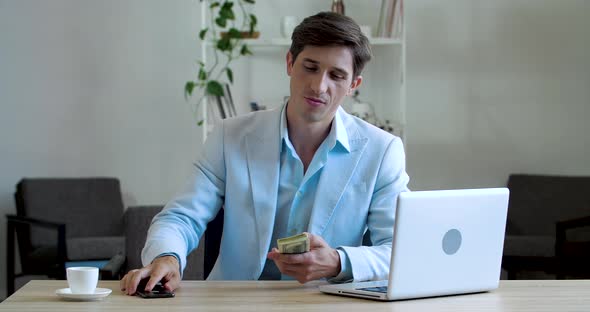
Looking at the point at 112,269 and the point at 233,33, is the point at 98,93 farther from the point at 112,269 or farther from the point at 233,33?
the point at 112,269

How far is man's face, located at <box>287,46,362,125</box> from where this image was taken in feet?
7.64

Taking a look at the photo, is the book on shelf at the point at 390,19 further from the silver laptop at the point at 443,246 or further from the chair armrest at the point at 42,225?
the silver laptop at the point at 443,246

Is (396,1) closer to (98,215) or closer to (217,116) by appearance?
(217,116)

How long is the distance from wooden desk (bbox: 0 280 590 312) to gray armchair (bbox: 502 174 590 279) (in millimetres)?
2619

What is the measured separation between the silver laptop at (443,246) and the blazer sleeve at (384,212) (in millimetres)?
117

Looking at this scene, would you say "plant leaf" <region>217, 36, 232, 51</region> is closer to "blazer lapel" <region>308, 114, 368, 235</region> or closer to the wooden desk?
"blazer lapel" <region>308, 114, 368, 235</region>

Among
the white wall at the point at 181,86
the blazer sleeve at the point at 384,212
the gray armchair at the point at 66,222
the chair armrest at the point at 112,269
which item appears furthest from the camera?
the white wall at the point at 181,86

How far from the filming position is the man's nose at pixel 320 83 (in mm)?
2309

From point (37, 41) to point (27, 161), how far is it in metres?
0.75

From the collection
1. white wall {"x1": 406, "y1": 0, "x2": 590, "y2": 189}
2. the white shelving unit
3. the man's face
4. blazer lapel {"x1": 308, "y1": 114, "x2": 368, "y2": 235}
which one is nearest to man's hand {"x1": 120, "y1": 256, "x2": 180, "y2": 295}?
blazer lapel {"x1": 308, "y1": 114, "x2": 368, "y2": 235}

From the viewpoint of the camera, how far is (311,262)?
2.04 metres

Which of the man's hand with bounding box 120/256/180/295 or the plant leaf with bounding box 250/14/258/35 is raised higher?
the plant leaf with bounding box 250/14/258/35

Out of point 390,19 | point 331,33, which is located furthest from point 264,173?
point 390,19

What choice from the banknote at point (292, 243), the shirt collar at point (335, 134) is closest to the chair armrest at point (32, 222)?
the shirt collar at point (335, 134)
